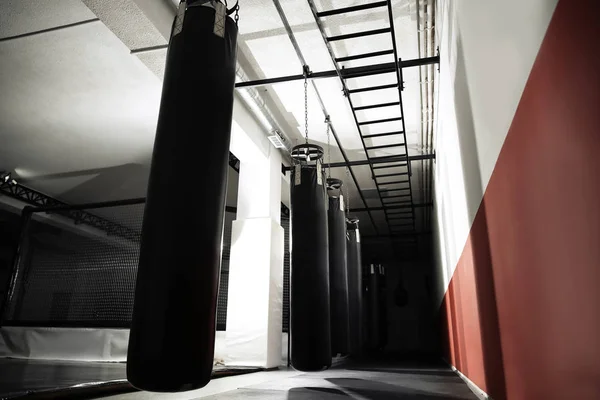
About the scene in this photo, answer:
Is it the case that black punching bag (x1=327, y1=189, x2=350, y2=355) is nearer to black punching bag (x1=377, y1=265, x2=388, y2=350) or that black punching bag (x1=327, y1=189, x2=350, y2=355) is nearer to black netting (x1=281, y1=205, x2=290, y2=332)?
black netting (x1=281, y1=205, x2=290, y2=332)

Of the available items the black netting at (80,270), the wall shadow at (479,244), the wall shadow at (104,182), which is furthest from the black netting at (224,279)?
the wall shadow at (479,244)

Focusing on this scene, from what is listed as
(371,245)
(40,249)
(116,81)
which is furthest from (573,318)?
(371,245)

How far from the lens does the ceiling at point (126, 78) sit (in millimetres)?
3809

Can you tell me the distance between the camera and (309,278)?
3127 mm

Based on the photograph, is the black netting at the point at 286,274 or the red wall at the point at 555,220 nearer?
the red wall at the point at 555,220

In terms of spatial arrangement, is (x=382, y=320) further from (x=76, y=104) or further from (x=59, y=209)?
(x=76, y=104)

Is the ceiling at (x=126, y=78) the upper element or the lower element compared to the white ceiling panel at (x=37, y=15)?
lower

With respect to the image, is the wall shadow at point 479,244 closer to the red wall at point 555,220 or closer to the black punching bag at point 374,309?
the red wall at point 555,220

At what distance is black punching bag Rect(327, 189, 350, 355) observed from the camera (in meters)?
3.92

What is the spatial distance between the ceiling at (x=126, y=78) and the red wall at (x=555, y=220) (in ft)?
9.46

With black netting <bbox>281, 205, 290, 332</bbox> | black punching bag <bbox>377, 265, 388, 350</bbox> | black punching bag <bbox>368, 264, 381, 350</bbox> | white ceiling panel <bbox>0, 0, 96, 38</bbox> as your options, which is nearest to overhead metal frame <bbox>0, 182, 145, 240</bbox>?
black netting <bbox>281, 205, 290, 332</bbox>

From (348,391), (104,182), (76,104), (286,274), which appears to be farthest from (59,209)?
(348,391)

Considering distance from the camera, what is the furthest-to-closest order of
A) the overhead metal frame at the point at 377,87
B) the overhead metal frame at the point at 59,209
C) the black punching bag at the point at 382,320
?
the black punching bag at the point at 382,320, the overhead metal frame at the point at 59,209, the overhead metal frame at the point at 377,87

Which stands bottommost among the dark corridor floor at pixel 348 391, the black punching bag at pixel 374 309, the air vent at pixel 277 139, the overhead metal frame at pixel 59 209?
the dark corridor floor at pixel 348 391
